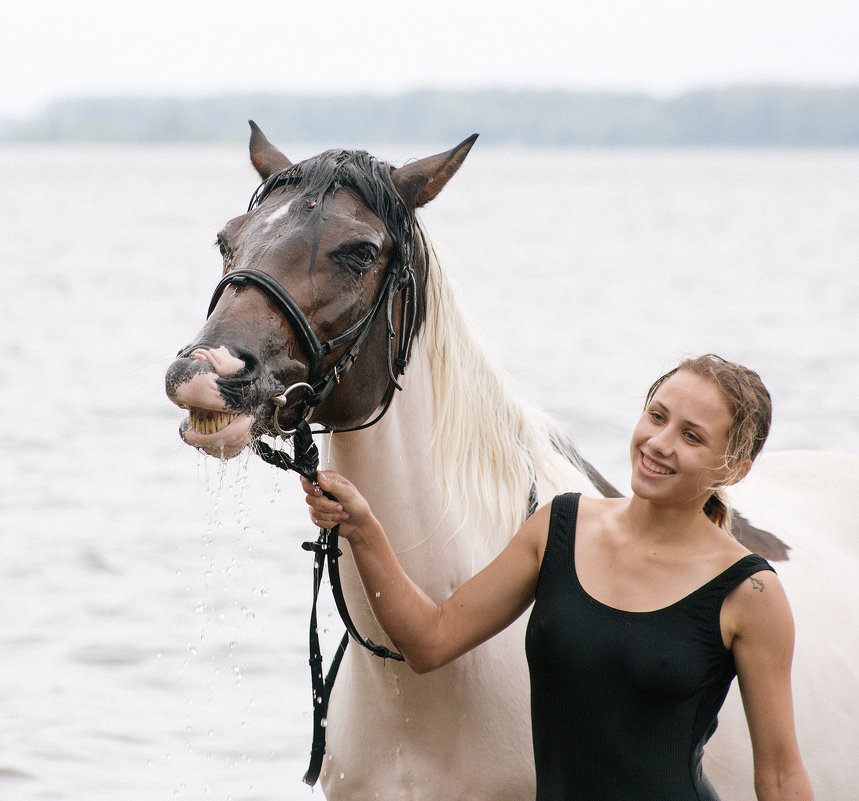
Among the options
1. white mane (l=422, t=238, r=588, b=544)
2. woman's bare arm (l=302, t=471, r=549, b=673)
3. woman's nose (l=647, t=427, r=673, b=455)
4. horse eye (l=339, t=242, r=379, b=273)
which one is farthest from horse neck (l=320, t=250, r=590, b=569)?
woman's nose (l=647, t=427, r=673, b=455)

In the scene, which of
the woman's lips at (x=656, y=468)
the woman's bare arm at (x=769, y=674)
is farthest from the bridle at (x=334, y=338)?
the woman's bare arm at (x=769, y=674)

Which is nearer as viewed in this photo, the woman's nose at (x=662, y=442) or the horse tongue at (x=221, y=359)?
the horse tongue at (x=221, y=359)

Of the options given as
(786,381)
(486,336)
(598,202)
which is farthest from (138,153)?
(486,336)

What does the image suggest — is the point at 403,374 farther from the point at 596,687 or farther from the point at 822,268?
the point at 822,268

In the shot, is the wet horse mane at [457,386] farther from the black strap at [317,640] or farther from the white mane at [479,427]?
the black strap at [317,640]

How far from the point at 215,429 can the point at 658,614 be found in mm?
937

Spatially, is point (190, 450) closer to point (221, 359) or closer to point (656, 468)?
point (221, 359)

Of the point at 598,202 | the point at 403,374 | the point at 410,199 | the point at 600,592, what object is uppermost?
the point at 598,202

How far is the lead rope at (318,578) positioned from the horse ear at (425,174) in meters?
0.58

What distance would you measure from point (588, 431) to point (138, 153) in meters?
132

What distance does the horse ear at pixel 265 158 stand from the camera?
2641mm

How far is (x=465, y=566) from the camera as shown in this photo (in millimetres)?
2553

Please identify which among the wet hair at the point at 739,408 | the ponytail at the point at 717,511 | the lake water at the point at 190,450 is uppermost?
the wet hair at the point at 739,408

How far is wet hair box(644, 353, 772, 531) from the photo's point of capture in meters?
2.16
